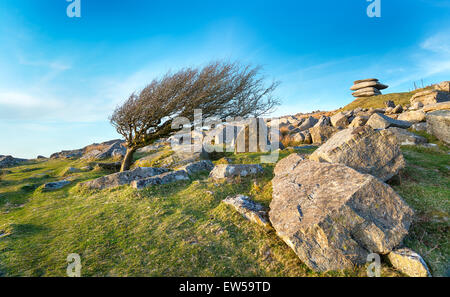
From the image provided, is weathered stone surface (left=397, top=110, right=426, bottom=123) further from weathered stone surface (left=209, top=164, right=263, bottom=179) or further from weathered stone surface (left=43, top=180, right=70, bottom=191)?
weathered stone surface (left=43, top=180, right=70, bottom=191)

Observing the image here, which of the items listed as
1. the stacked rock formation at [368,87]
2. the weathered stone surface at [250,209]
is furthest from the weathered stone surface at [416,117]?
the stacked rock formation at [368,87]

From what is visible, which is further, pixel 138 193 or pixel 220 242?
pixel 138 193

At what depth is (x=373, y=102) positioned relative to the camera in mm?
47031

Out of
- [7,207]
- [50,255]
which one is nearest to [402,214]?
[50,255]

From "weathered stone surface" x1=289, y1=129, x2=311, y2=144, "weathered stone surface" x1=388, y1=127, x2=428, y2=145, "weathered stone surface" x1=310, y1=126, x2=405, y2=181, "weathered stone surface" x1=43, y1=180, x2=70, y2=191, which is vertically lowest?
"weathered stone surface" x1=43, y1=180, x2=70, y2=191

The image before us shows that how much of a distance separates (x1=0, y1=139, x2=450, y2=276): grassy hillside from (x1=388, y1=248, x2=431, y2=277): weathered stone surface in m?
0.20

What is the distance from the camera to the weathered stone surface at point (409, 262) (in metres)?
4.02

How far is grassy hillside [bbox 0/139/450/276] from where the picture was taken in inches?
189

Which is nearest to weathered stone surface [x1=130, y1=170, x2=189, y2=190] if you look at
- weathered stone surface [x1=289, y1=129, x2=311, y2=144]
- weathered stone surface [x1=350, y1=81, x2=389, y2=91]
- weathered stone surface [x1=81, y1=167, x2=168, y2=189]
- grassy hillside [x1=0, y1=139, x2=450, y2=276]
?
grassy hillside [x1=0, y1=139, x2=450, y2=276]

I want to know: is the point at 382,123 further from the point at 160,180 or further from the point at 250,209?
the point at 160,180

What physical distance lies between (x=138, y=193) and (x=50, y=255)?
12.5 feet

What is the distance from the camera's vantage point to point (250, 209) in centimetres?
662

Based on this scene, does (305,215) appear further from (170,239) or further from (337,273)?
(170,239)

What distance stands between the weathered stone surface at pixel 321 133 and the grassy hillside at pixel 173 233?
756 cm
